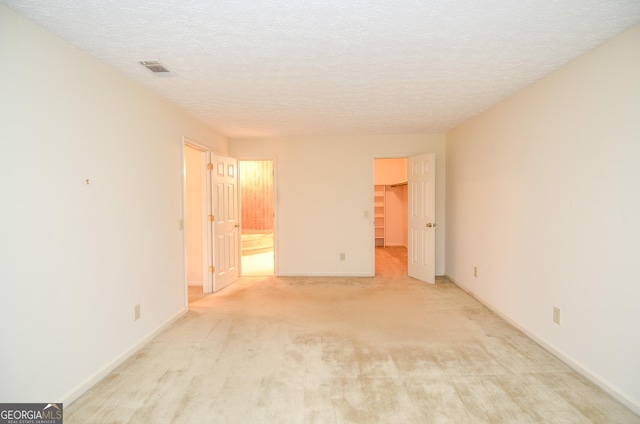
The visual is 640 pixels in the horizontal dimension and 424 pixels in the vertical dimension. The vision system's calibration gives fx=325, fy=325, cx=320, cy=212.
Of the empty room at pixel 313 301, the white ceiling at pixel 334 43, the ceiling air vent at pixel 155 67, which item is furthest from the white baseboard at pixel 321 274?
the ceiling air vent at pixel 155 67

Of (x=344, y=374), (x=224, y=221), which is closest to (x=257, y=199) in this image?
(x=224, y=221)

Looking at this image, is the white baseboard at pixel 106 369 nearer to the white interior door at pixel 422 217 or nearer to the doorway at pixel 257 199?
the white interior door at pixel 422 217

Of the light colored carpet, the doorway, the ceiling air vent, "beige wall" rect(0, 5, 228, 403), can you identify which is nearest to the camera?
"beige wall" rect(0, 5, 228, 403)

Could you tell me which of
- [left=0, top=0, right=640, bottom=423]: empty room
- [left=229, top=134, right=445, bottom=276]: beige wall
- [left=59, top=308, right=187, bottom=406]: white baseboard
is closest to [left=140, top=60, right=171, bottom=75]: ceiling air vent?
[left=0, top=0, right=640, bottom=423]: empty room

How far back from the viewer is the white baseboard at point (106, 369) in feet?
7.06

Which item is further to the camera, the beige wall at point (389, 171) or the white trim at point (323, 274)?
the beige wall at point (389, 171)

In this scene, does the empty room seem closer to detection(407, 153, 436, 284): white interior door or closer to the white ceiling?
the white ceiling

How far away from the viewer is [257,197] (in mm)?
10141

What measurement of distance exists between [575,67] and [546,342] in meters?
2.27

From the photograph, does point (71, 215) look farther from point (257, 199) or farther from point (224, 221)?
point (257, 199)

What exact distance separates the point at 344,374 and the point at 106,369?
5.95ft

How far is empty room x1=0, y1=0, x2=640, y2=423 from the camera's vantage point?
6.24ft

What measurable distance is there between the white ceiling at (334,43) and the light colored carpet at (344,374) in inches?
93.8

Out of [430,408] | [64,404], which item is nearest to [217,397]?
[64,404]
